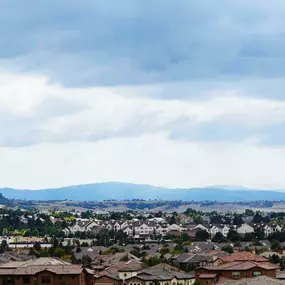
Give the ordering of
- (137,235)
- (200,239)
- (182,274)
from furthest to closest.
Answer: (137,235), (200,239), (182,274)

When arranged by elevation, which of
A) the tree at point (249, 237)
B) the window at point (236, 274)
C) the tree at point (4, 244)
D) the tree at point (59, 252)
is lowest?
the window at point (236, 274)

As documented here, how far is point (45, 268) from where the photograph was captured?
53.6 m

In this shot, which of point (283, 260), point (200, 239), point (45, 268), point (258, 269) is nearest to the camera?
point (45, 268)

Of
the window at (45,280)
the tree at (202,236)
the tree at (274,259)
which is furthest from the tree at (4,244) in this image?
the window at (45,280)

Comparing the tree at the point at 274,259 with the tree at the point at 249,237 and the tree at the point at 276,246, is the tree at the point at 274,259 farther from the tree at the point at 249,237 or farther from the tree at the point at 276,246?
the tree at the point at 249,237

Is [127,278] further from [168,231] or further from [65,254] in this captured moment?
[168,231]

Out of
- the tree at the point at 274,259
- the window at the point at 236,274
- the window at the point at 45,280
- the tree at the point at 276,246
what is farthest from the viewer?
the tree at the point at 276,246

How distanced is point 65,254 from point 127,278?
2070 centimetres

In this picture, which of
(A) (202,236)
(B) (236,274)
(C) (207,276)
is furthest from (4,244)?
(B) (236,274)

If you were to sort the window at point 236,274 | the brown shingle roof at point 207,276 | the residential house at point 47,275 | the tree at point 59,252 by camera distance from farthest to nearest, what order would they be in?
1. the tree at point 59,252
2. the brown shingle roof at point 207,276
3. the window at point 236,274
4. the residential house at point 47,275

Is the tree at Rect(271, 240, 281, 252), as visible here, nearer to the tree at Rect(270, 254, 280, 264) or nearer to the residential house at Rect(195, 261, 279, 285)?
the tree at Rect(270, 254, 280, 264)

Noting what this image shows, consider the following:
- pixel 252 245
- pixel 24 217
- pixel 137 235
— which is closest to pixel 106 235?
pixel 137 235

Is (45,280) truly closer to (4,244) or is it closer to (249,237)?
(4,244)

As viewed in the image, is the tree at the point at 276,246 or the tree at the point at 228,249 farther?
the tree at the point at 276,246
